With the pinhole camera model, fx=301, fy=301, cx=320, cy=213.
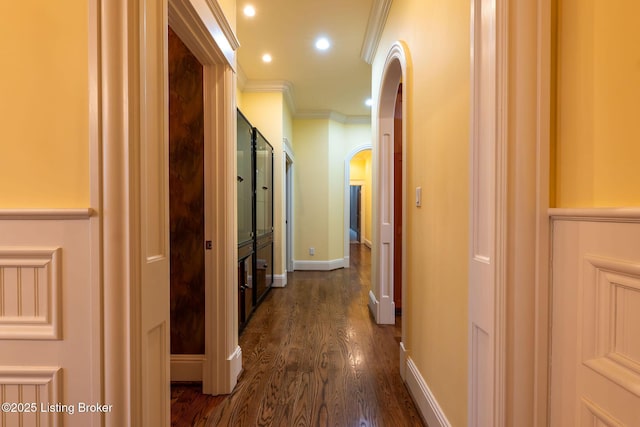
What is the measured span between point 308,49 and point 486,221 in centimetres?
322

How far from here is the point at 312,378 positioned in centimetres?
202

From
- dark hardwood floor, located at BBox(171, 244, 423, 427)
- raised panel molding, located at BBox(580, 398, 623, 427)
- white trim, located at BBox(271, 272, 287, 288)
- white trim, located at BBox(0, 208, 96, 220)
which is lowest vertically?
dark hardwood floor, located at BBox(171, 244, 423, 427)

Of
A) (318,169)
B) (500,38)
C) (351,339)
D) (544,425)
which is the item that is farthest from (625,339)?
(318,169)

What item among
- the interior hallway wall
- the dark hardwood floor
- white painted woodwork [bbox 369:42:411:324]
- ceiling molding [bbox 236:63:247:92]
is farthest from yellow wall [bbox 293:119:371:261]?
white painted woodwork [bbox 369:42:411:324]

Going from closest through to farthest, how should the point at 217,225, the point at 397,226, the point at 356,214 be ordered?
1. the point at 217,225
2. the point at 397,226
3. the point at 356,214

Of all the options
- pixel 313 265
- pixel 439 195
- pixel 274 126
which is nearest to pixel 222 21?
pixel 439 195

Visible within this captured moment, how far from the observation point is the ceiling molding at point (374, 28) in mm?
2551

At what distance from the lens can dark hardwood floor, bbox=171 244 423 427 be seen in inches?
65.2

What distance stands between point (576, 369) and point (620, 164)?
474 mm

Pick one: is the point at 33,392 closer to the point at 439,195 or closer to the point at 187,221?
the point at 187,221

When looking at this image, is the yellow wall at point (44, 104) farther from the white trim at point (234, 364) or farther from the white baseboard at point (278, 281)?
the white baseboard at point (278, 281)

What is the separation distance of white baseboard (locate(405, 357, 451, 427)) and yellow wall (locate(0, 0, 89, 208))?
1.67 meters

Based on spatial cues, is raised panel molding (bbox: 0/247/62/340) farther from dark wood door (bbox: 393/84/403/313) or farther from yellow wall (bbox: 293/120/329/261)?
yellow wall (bbox: 293/120/329/261)

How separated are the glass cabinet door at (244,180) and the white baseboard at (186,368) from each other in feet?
3.39
